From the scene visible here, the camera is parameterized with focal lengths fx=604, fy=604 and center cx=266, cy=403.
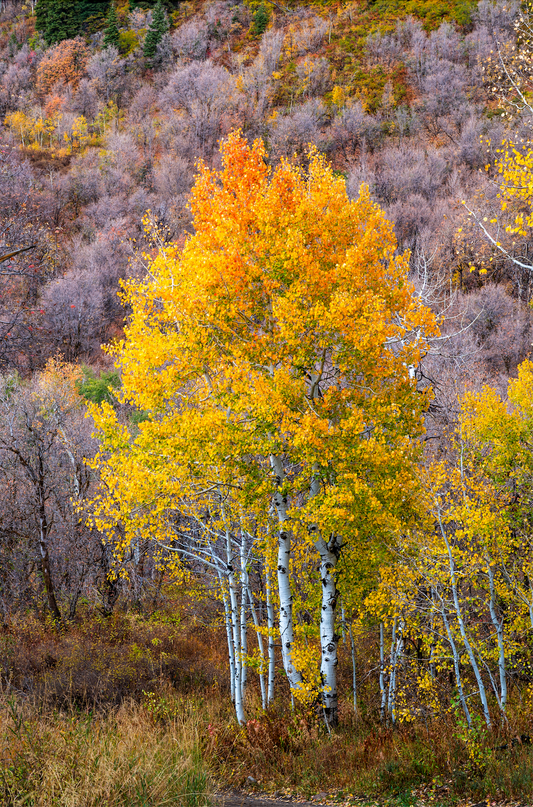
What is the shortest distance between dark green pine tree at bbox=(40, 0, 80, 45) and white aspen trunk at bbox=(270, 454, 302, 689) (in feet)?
356

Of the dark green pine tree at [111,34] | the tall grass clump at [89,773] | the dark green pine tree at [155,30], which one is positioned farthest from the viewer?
the dark green pine tree at [111,34]

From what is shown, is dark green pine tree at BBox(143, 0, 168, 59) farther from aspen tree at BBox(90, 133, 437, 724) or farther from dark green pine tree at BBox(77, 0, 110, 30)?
aspen tree at BBox(90, 133, 437, 724)

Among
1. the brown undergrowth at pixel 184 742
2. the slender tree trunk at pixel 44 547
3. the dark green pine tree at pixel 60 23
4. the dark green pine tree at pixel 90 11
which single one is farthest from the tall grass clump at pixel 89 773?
the dark green pine tree at pixel 90 11

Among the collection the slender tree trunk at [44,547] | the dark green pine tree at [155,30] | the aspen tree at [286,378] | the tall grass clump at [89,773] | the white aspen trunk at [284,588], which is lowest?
the slender tree trunk at [44,547]

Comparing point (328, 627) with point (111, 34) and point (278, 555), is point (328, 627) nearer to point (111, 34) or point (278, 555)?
point (278, 555)

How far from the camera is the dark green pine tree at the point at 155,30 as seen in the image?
9138cm

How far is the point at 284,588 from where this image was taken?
31.8 ft

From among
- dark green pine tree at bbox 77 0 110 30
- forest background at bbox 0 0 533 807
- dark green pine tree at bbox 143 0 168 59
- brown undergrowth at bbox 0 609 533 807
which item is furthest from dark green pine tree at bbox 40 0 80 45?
brown undergrowth at bbox 0 609 533 807

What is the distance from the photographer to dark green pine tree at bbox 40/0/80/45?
96.1 m

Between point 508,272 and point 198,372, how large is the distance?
1452 inches

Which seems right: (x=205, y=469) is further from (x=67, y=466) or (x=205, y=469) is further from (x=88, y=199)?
(x=88, y=199)

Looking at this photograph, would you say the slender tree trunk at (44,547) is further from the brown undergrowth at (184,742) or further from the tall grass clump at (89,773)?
the tall grass clump at (89,773)

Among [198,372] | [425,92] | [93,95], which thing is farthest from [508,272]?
[93,95]

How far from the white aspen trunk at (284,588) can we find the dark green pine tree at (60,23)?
4274 inches
